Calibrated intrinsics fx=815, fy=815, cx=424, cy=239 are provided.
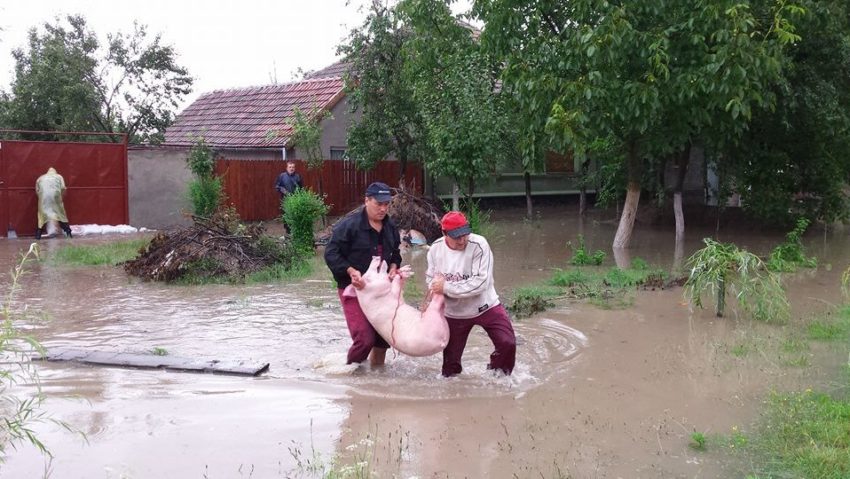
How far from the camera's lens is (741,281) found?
851 centimetres

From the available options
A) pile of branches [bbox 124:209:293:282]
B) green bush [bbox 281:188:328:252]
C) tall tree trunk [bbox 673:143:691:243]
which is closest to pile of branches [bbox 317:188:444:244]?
green bush [bbox 281:188:328:252]

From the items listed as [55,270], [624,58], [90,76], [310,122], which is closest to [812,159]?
[624,58]

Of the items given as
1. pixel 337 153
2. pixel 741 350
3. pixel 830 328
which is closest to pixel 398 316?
pixel 741 350

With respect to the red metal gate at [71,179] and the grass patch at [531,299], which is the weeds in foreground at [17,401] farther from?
the red metal gate at [71,179]

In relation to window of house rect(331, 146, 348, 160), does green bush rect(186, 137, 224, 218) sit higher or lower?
lower

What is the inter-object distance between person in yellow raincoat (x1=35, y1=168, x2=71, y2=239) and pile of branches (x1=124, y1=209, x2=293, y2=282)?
5446 millimetres

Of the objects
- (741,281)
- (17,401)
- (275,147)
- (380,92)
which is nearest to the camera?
(17,401)

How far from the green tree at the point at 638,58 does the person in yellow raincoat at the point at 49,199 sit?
9392mm

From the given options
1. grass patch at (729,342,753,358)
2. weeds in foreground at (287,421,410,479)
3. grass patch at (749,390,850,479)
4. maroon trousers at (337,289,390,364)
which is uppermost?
maroon trousers at (337,289,390,364)

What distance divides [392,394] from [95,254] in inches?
358

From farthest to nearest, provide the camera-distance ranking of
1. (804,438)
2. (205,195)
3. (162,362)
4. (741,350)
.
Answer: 1. (205,195)
2. (741,350)
3. (162,362)
4. (804,438)

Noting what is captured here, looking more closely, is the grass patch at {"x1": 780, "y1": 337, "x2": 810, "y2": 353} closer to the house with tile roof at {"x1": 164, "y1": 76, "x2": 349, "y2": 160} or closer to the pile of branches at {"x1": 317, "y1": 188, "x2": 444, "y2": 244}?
the pile of branches at {"x1": 317, "y1": 188, "x2": 444, "y2": 244}

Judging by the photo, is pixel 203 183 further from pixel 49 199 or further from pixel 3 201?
pixel 3 201

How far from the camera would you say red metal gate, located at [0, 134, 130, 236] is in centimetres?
1672
